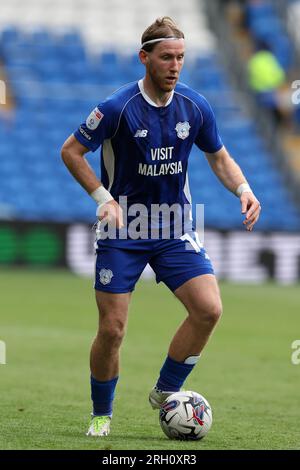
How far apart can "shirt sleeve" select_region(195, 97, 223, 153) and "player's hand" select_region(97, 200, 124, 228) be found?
76 cm

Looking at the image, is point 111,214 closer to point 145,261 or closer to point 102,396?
point 145,261

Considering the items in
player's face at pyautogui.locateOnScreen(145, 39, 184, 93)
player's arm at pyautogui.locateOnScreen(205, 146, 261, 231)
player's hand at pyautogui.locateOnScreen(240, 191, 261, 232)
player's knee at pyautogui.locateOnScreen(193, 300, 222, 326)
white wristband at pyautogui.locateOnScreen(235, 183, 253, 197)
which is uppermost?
player's face at pyautogui.locateOnScreen(145, 39, 184, 93)

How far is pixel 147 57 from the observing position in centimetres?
645

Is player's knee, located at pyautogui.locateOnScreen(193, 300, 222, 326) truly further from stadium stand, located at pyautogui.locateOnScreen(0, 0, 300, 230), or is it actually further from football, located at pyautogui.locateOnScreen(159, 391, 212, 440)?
stadium stand, located at pyautogui.locateOnScreen(0, 0, 300, 230)

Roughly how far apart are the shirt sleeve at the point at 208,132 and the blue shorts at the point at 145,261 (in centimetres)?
57

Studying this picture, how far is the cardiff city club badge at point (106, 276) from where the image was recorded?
6.46m

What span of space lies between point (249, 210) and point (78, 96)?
17.2m

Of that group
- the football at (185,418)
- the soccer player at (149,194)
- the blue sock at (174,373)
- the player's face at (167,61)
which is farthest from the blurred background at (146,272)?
the player's face at (167,61)

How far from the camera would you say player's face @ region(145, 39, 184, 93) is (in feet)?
20.9

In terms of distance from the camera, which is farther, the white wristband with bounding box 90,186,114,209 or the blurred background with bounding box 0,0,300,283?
the blurred background with bounding box 0,0,300,283

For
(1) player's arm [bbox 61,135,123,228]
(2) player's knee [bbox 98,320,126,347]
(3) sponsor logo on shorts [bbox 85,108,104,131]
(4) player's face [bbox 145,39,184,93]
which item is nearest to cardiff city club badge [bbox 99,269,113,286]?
(2) player's knee [bbox 98,320,126,347]

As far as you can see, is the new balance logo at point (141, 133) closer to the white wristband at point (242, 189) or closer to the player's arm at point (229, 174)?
the player's arm at point (229, 174)

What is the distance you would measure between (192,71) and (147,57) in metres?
17.8

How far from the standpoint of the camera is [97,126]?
6375 millimetres
